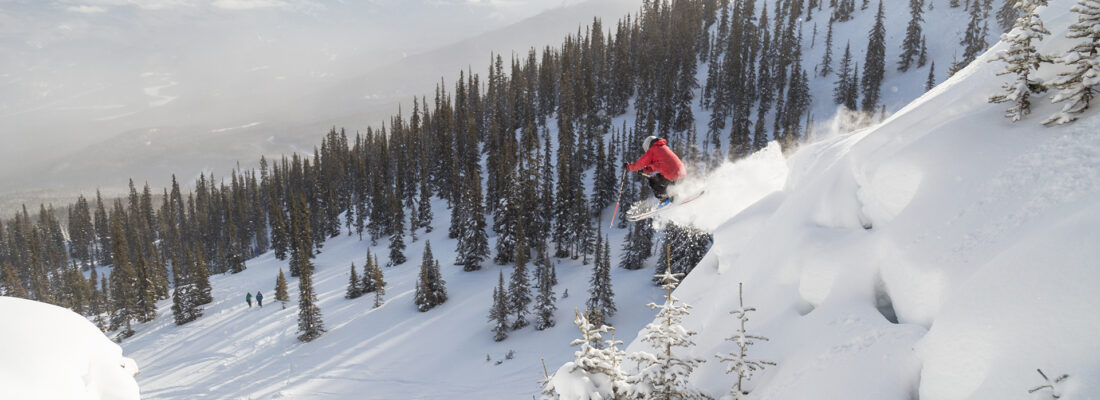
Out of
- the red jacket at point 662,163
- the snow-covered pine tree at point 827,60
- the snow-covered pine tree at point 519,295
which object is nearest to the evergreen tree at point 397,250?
the snow-covered pine tree at point 519,295

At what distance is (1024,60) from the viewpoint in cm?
526

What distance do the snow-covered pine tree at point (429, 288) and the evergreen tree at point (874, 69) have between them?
73.7 m

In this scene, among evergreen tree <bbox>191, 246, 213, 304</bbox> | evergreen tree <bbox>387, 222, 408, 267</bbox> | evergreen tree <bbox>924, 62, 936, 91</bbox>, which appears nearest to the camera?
evergreen tree <bbox>191, 246, 213, 304</bbox>

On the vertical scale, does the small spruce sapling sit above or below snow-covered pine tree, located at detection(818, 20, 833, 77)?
below

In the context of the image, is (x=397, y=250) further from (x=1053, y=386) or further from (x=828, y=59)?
(x=828, y=59)

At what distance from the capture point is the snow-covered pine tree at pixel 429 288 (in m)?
42.5

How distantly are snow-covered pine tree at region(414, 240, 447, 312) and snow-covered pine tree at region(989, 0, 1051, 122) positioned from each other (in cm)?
4109

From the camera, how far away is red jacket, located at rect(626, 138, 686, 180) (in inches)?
508

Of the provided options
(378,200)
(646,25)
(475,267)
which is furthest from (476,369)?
(646,25)

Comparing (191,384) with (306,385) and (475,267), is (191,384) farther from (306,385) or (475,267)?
(475,267)

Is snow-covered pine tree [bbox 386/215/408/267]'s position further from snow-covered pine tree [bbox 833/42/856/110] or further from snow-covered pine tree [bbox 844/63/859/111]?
snow-covered pine tree [bbox 833/42/856/110]

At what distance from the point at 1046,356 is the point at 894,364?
1.35 m

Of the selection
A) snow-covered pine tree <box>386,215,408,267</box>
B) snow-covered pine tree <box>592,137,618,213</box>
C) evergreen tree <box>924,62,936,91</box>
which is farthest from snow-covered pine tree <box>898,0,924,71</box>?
snow-covered pine tree <box>386,215,408,267</box>

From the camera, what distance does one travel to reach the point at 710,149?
80.4m
